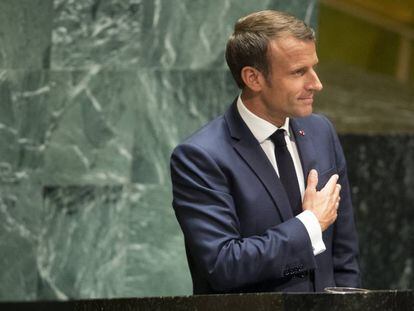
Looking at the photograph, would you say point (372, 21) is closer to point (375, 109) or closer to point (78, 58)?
point (375, 109)

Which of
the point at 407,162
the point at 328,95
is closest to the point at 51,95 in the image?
the point at 407,162

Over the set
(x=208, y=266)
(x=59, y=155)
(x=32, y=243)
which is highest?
(x=208, y=266)

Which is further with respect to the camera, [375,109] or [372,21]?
[372,21]

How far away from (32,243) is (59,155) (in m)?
0.45

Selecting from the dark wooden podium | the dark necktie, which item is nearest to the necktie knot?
the dark necktie

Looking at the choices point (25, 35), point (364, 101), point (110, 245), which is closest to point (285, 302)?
point (110, 245)

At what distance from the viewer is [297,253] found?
3691mm

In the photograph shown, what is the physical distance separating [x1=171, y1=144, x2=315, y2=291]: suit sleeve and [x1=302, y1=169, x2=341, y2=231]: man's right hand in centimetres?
8

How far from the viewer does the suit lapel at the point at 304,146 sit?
3936 millimetres

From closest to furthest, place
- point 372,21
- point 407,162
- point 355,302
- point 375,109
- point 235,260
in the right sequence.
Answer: point 355,302
point 235,260
point 407,162
point 375,109
point 372,21

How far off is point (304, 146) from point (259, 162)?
212 mm

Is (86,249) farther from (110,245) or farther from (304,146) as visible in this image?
(304,146)

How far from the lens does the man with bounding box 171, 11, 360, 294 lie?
3.69 metres

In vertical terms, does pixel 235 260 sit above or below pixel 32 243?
above
